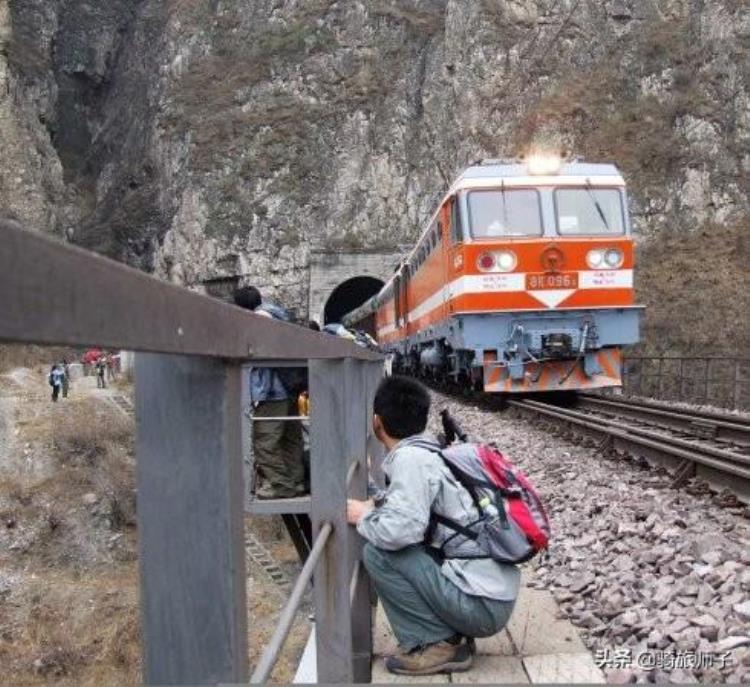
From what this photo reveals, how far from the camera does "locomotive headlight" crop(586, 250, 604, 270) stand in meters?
13.1

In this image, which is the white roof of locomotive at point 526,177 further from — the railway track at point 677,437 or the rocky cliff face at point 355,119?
the rocky cliff face at point 355,119

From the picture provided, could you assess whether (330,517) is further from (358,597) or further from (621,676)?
(621,676)

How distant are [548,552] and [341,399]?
282cm

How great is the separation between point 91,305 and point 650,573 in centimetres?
428

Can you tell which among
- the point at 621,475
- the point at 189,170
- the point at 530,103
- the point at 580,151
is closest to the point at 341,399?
the point at 621,475

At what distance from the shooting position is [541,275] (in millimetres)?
13039

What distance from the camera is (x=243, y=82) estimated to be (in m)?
52.3

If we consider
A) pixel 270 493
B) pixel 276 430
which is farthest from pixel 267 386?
pixel 270 493

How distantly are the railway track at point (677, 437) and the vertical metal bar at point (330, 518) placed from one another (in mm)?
4148

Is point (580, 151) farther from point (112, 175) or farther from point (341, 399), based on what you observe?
point (341, 399)

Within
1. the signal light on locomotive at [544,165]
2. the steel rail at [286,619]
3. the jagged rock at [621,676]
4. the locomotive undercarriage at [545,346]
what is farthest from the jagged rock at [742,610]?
the signal light on locomotive at [544,165]

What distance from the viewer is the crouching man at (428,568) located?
3287 millimetres

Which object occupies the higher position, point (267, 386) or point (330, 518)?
point (267, 386)

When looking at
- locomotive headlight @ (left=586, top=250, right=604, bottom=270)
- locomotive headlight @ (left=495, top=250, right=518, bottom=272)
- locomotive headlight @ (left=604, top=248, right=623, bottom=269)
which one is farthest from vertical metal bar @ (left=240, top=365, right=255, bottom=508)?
locomotive headlight @ (left=604, top=248, right=623, bottom=269)
